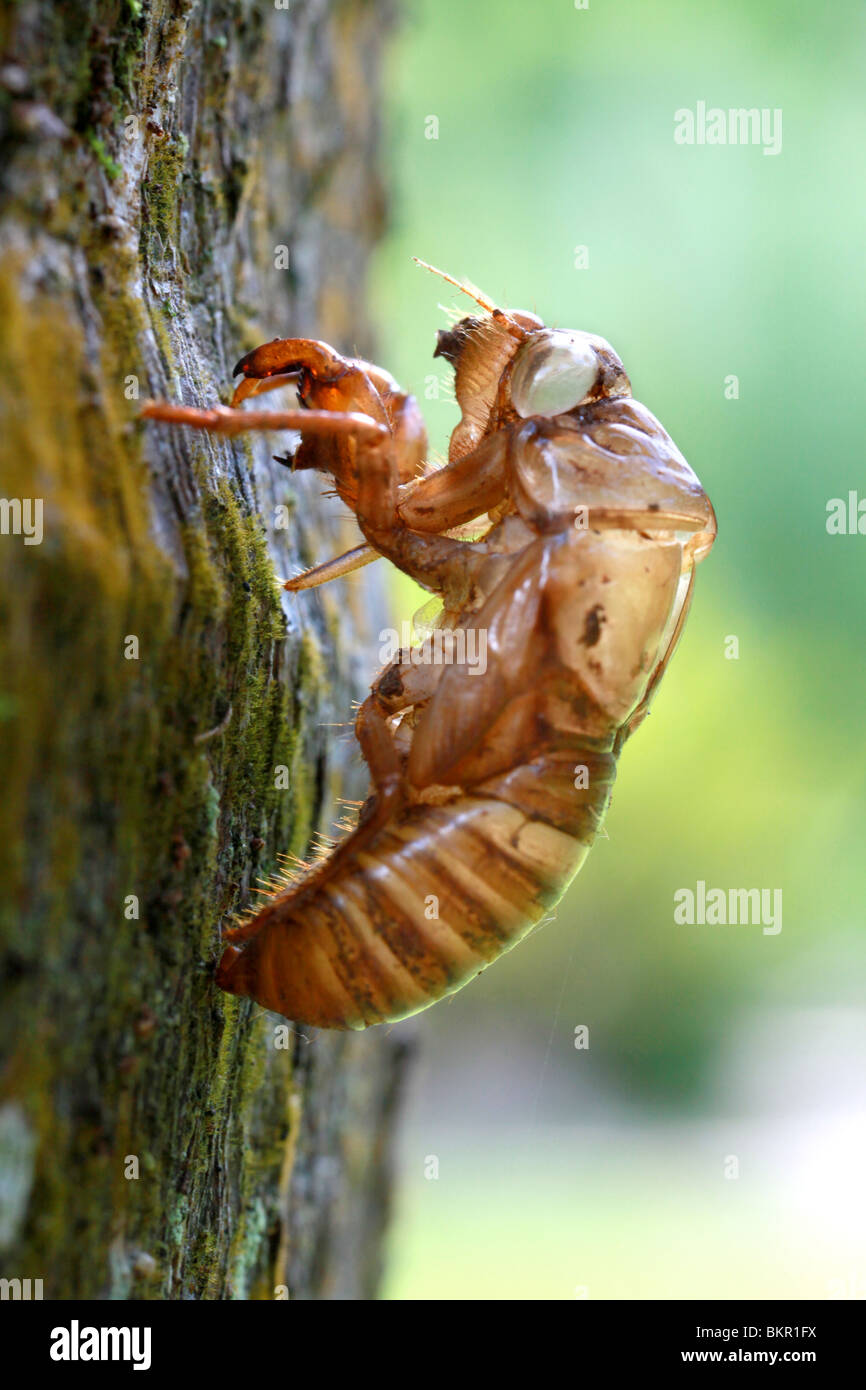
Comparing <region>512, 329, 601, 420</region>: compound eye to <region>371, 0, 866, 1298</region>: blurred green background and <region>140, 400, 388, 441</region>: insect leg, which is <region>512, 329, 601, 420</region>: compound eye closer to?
<region>140, 400, 388, 441</region>: insect leg

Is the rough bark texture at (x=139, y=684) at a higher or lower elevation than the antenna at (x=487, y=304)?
lower

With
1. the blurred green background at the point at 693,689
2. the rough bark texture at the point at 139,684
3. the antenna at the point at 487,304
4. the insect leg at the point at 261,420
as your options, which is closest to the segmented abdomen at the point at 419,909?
the rough bark texture at the point at 139,684

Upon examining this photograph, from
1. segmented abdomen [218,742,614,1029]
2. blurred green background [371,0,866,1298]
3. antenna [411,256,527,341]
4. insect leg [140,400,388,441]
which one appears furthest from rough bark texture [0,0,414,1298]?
blurred green background [371,0,866,1298]

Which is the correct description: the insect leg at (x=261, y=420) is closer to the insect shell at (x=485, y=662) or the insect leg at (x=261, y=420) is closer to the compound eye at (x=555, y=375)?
the insect shell at (x=485, y=662)

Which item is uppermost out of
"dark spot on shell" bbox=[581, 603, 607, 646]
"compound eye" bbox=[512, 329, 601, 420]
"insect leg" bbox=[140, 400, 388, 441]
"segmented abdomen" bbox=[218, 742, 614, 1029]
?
"compound eye" bbox=[512, 329, 601, 420]

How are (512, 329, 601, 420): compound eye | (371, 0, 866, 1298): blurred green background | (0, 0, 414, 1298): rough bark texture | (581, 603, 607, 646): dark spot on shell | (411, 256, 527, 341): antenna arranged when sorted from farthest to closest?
(371, 0, 866, 1298): blurred green background < (411, 256, 527, 341): antenna < (512, 329, 601, 420): compound eye < (581, 603, 607, 646): dark spot on shell < (0, 0, 414, 1298): rough bark texture
